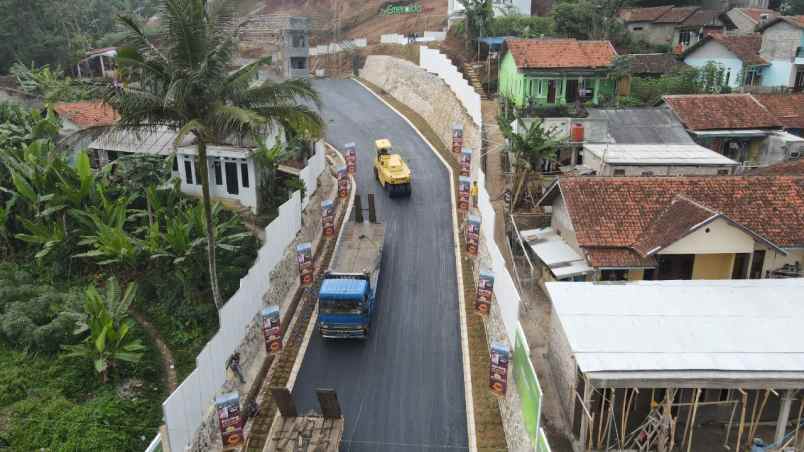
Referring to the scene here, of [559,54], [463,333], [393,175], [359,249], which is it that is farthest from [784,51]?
[359,249]

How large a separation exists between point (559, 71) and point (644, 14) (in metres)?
26.9

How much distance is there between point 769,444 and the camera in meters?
18.4

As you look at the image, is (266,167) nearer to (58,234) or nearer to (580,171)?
(58,234)

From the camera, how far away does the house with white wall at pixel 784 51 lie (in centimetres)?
4568

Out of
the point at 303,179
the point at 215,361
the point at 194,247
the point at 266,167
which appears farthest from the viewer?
the point at 303,179

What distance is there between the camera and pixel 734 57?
47406 millimetres

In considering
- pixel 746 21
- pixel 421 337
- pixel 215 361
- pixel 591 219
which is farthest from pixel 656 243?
pixel 746 21

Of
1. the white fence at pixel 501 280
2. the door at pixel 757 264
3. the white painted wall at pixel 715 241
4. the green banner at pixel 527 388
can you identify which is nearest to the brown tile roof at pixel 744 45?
the door at pixel 757 264

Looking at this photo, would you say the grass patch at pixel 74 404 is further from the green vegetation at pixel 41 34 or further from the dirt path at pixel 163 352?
the green vegetation at pixel 41 34

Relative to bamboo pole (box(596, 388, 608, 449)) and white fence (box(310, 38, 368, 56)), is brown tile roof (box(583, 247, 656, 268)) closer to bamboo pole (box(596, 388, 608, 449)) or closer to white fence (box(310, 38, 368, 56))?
bamboo pole (box(596, 388, 608, 449))

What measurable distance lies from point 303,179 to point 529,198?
40.1 ft

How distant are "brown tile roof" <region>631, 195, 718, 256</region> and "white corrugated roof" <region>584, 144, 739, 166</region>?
7.13 m

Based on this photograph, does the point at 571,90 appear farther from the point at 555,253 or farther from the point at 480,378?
the point at 480,378

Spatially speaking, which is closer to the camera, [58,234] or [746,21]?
[58,234]
